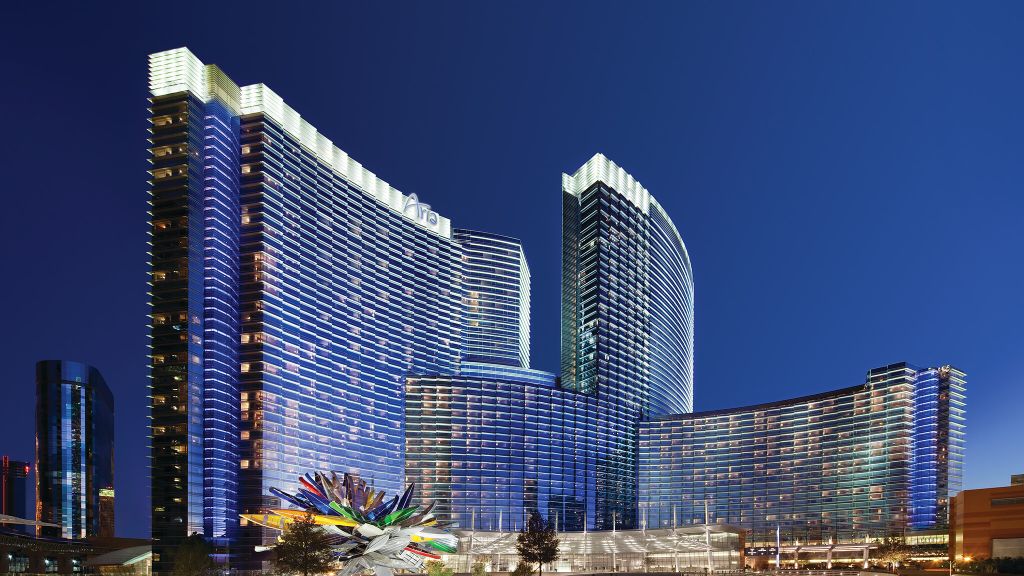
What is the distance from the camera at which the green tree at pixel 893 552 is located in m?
154

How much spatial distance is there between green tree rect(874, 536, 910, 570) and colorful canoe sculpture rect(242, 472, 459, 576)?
124m

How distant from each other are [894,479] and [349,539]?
181 m

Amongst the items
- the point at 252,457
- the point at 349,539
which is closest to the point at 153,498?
the point at 252,457

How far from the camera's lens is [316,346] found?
18750 centimetres

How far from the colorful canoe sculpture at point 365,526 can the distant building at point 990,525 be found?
Answer: 94618 mm

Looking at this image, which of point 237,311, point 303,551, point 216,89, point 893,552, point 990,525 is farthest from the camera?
point 237,311

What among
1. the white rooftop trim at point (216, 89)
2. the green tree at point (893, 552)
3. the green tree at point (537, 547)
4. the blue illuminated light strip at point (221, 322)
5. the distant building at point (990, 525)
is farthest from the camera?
the white rooftop trim at point (216, 89)

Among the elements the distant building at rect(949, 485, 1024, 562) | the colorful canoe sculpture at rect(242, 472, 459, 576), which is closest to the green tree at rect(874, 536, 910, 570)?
the distant building at rect(949, 485, 1024, 562)

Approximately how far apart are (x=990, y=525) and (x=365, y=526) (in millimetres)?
102993

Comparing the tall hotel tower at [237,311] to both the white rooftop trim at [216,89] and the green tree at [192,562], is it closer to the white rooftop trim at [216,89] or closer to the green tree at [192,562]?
the white rooftop trim at [216,89]

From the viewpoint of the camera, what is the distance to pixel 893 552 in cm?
15462

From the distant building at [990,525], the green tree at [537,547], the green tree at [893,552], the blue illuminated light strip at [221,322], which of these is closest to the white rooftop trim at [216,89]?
the blue illuminated light strip at [221,322]

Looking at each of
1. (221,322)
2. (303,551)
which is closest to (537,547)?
(303,551)

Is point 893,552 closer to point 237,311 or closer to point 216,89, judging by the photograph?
point 237,311
